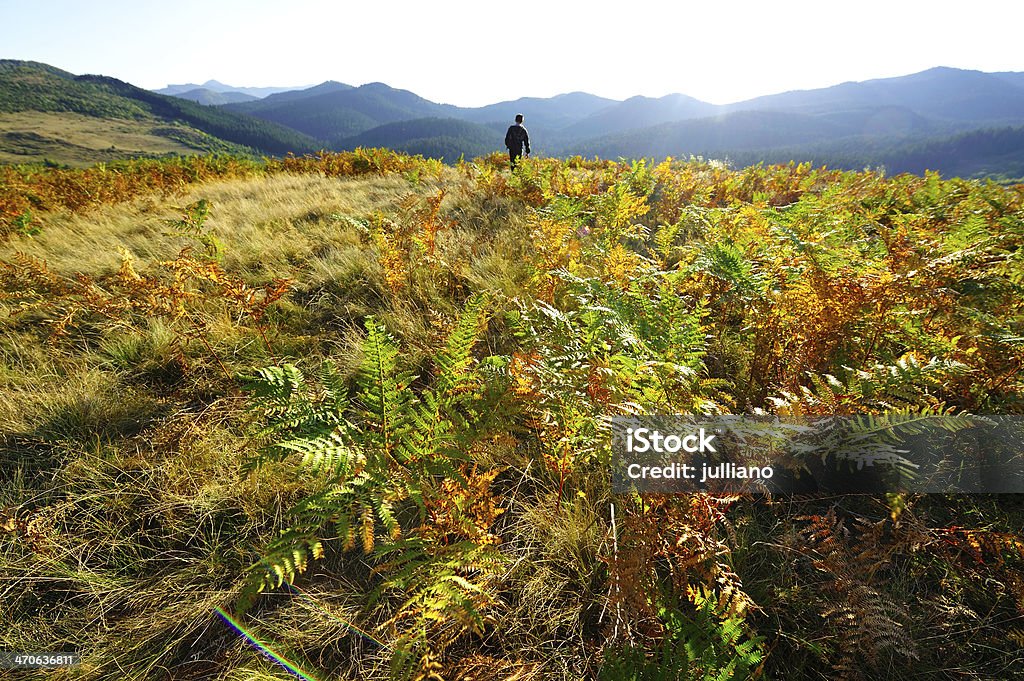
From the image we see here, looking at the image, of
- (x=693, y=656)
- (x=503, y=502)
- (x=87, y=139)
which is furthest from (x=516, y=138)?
(x=87, y=139)

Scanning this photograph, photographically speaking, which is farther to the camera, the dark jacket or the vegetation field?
the dark jacket

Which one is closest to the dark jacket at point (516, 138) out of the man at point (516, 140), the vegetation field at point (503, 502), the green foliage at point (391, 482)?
the man at point (516, 140)

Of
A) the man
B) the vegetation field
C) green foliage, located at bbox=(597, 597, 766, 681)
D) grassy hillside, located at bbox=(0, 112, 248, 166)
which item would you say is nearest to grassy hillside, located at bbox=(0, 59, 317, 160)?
grassy hillside, located at bbox=(0, 112, 248, 166)

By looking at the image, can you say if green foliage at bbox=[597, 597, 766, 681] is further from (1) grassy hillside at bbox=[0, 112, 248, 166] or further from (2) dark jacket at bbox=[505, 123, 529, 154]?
(1) grassy hillside at bbox=[0, 112, 248, 166]

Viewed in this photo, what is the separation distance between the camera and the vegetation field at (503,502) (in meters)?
1.57

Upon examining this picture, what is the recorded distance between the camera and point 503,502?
217cm

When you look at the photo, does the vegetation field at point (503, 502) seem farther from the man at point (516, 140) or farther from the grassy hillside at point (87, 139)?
the grassy hillside at point (87, 139)

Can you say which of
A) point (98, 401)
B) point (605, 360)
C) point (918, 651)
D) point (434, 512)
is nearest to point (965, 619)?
point (918, 651)

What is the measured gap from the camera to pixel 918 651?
1506 millimetres

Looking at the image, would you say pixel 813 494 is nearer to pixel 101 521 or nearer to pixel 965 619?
pixel 965 619

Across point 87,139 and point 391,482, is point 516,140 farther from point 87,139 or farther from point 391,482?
point 87,139

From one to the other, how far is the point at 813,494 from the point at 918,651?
653 mm

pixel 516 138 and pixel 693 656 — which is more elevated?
pixel 516 138

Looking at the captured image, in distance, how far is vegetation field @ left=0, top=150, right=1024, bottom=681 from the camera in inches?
61.9
